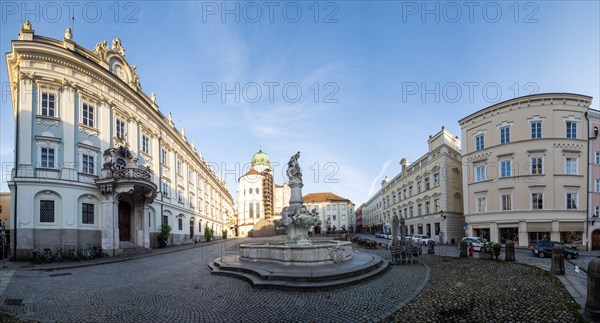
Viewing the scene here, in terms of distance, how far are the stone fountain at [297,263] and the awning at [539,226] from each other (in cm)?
2457

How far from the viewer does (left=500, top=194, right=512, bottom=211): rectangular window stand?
32.8 metres

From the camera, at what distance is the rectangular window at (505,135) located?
110ft

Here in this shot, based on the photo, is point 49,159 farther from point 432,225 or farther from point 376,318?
point 432,225

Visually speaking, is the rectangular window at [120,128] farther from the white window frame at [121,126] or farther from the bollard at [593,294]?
the bollard at [593,294]

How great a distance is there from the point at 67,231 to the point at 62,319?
18.2 m

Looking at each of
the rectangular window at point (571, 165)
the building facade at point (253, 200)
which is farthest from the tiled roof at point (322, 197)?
the rectangular window at point (571, 165)

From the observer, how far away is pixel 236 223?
92.5 meters

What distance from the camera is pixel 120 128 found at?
29.0m

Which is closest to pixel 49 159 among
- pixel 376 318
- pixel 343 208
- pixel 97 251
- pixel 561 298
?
pixel 97 251

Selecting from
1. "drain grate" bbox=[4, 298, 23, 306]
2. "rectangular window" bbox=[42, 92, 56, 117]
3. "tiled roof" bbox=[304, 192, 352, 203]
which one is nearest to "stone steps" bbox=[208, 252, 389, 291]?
"drain grate" bbox=[4, 298, 23, 306]

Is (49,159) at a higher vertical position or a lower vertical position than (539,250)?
higher

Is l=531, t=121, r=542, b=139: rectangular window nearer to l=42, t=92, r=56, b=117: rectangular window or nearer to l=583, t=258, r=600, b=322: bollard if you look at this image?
l=583, t=258, r=600, b=322: bollard

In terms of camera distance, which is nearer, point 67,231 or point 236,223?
point 67,231

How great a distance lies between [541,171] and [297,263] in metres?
30.1
